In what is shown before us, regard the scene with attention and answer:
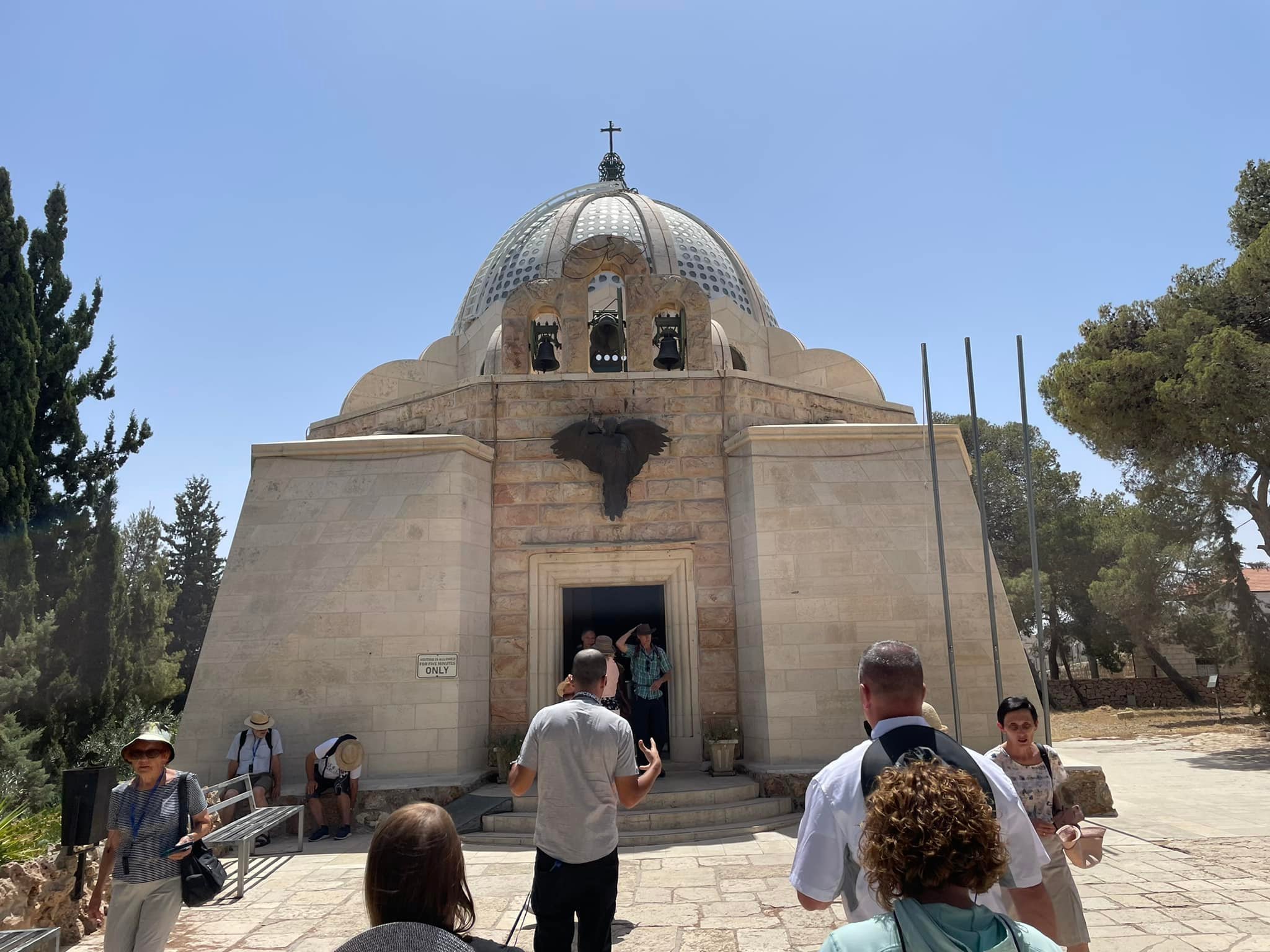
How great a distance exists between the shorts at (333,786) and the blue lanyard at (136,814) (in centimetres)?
420

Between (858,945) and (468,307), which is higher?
(468,307)

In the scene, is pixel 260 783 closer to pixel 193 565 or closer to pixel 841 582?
pixel 841 582

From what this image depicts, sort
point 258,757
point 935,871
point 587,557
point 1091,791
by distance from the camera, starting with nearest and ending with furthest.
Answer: point 935,871, point 1091,791, point 258,757, point 587,557

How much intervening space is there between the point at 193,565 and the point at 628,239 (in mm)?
19891

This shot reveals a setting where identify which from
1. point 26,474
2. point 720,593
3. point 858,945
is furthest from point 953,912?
point 26,474

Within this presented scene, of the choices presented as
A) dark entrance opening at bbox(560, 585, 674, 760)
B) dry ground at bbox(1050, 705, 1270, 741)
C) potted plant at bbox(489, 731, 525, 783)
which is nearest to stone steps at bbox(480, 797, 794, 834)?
potted plant at bbox(489, 731, 525, 783)

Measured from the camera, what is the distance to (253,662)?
27.7 feet

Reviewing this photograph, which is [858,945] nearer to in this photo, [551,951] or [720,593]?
[551,951]

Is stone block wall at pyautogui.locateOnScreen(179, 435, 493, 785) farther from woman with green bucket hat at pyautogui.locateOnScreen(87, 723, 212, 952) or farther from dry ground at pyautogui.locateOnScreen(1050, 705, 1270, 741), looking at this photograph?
dry ground at pyautogui.locateOnScreen(1050, 705, 1270, 741)

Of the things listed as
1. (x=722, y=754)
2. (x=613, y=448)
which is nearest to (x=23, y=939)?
(x=722, y=754)

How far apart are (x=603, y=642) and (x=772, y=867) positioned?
291cm

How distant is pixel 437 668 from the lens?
329 inches

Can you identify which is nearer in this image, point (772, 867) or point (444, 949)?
point (444, 949)

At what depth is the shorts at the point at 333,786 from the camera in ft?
24.3
